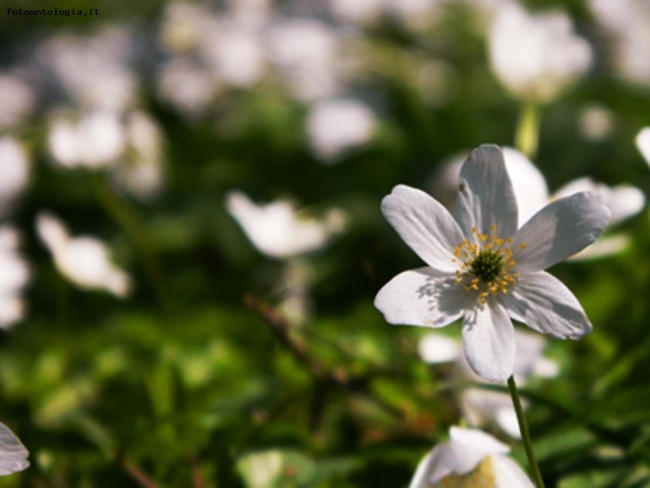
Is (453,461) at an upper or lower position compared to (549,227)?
lower

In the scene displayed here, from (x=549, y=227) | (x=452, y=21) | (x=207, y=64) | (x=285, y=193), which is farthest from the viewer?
(x=452, y=21)

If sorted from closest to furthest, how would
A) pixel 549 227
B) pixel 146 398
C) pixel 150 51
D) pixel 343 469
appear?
pixel 549 227 → pixel 343 469 → pixel 146 398 → pixel 150 51

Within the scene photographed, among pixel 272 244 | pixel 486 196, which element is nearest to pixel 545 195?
pixel 486 196

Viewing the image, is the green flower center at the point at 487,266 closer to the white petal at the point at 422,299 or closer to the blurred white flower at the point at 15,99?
the white petal at the point at 422,299

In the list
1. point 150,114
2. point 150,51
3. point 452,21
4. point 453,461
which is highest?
point 150,51

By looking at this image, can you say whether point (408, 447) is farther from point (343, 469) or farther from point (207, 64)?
point (207, 64)

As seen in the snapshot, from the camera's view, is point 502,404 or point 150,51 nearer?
point 502,404

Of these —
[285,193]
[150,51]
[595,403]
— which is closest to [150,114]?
[150,51]

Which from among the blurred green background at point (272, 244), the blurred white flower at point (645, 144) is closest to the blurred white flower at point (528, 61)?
the blurred green background at point (272, 244)
